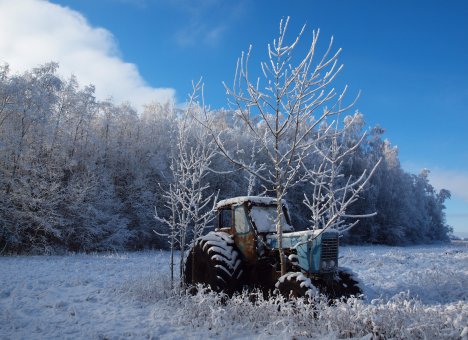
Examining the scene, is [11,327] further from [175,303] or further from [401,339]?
[401,339]

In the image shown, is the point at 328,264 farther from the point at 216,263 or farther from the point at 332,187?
the point at 216,263

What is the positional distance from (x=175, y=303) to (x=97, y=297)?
214 cm

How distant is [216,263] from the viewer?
23.0 feet

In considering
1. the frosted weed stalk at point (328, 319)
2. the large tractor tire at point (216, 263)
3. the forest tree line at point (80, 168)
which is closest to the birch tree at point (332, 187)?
the frosted weed stalk at point (328, 319)

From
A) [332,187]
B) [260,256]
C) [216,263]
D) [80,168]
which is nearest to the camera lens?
[216,263]

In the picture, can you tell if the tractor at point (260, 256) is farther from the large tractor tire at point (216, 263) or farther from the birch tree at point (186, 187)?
the birch tree at point (186, 187)

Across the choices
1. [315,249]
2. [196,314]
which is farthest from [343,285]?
[196,314]

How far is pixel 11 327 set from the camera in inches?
226

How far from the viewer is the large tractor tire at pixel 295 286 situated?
5.51 metres

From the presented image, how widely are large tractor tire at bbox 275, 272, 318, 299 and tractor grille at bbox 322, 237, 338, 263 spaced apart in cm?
121

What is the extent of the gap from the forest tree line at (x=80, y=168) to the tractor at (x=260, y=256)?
5452mm

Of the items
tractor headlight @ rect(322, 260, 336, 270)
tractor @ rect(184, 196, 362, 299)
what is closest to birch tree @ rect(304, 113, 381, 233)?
tractor @ rect(184, 196, 362, 299)

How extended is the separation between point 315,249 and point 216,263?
1.90m

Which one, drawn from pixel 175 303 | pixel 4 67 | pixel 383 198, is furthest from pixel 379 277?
pixel 383 198
